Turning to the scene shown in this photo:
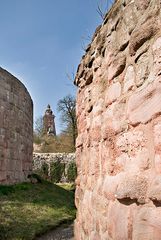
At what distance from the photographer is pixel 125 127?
234 cm

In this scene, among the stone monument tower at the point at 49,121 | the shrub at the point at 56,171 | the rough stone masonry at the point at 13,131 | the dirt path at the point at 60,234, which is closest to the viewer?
the dirt path at the point at 60,234

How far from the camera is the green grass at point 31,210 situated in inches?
250

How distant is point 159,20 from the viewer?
199 centimetres

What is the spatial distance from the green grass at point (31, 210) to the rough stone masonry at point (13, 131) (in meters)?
0.49

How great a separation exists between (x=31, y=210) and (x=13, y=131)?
→ 11.0 ft

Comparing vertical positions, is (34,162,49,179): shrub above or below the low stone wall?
below

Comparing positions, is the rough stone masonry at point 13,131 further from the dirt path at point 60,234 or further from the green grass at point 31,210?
the dirt path at point 60,234

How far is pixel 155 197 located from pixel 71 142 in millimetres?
24484

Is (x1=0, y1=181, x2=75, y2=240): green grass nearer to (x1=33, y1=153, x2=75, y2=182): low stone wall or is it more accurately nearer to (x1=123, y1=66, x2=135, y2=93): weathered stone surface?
(x1=123, y1=66, x2=135, y2=93): weathered stone surface

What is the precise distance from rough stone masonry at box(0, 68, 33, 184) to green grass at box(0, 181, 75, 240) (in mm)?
492

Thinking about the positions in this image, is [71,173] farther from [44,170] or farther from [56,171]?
[44,170]

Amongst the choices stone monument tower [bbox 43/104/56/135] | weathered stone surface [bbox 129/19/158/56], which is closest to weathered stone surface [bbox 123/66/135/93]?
weathered stone surface [bbox 129/19/158/56]

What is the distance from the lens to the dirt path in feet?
20.5

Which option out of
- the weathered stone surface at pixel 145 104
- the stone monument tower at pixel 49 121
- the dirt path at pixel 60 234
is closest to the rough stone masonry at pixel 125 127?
the weathered stone surface at pixel 145 104
